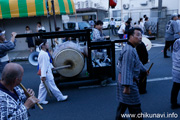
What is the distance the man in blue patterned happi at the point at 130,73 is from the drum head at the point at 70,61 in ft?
8.05

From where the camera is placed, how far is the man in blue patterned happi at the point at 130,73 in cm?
265

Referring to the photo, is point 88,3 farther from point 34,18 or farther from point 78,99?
point 78,99

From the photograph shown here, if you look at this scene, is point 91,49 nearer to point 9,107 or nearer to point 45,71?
point 45,71

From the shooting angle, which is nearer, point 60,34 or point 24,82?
point 60,34

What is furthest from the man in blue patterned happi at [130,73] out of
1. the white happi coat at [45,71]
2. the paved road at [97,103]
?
the white happi coat at [45,71]

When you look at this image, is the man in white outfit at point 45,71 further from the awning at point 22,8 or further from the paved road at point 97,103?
the awning at point 22,8

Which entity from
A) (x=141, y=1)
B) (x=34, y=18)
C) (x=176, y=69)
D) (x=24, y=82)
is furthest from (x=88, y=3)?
(x=176, y=69)

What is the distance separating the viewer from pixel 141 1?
1077 inches

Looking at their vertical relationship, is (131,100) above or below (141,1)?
below

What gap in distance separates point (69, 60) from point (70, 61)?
4cm

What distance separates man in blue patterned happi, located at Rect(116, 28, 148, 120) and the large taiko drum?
246 centimetres

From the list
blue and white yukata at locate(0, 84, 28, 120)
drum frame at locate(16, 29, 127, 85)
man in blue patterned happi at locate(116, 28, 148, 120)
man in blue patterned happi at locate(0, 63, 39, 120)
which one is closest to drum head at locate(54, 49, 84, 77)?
drum frame at locate(16, 29, 127, 85)

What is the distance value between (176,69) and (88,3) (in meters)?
30.1

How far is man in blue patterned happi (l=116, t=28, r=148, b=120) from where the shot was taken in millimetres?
2652
